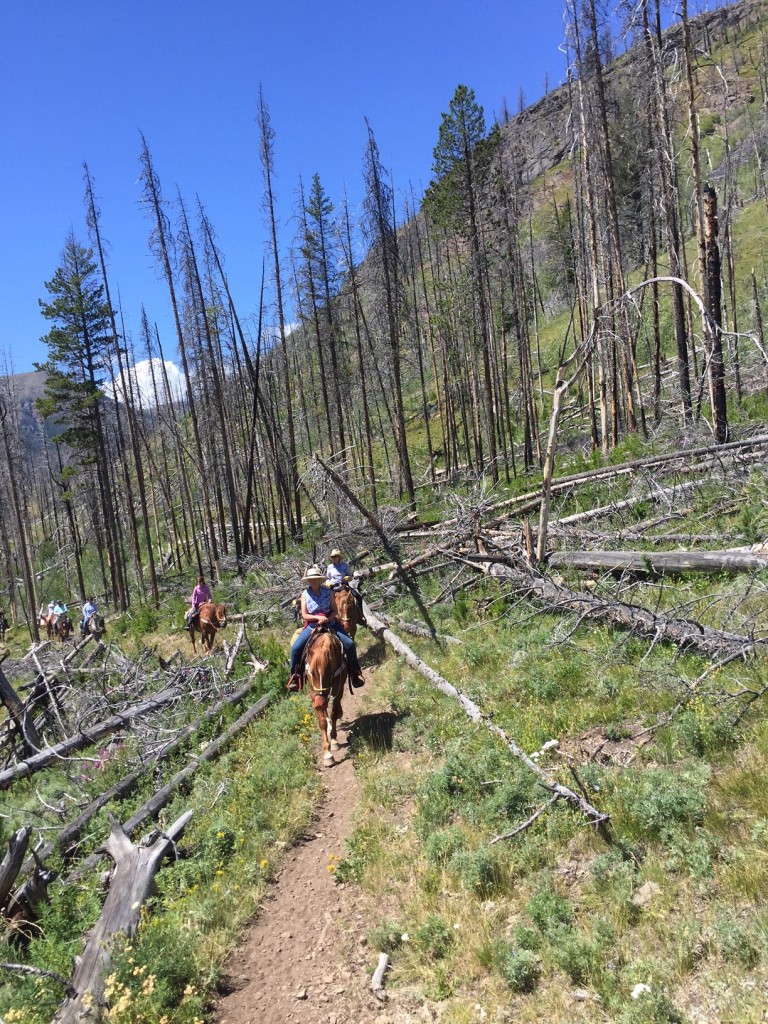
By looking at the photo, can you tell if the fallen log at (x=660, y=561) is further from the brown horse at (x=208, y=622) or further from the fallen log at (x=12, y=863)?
the brown horse at (x=208, y=622)

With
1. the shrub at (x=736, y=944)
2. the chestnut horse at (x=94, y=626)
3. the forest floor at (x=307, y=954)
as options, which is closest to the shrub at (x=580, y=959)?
the shrub at (x=736, y=944)

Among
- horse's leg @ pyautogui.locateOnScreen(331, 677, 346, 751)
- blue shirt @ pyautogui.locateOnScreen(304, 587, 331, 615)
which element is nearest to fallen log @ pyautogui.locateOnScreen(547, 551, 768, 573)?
blue shirt @ pyautogui.locateOnScreen(304, 587, 331, 615)

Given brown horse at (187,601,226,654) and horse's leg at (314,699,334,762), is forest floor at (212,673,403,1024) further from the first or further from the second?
brown horse at (187,601,226,654)

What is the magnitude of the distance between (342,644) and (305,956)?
13.1ft

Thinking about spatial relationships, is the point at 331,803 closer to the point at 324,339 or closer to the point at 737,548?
the point at 737,548

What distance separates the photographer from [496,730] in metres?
6.14

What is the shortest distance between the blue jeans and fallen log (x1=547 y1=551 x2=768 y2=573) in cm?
354

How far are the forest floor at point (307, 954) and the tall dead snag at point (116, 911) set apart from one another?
0.91m

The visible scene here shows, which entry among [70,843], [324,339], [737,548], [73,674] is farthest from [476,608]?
[324,339]

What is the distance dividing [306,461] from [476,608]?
4526 mm

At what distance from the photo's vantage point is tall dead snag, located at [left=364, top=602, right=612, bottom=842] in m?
4.49

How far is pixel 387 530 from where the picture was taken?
14.8 meters

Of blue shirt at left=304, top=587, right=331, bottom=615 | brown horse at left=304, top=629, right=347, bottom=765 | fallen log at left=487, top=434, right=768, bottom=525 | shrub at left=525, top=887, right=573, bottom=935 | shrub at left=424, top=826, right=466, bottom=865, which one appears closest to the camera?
shrub at left=525, top=887, right=573, bottom=935

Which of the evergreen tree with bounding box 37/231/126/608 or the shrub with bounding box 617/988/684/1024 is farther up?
the evergreen tree with bounding box 37/231/126/608
